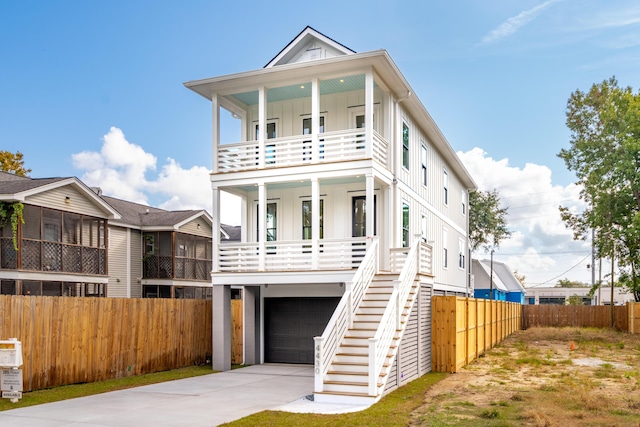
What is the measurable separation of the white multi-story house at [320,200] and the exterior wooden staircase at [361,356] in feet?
0.20

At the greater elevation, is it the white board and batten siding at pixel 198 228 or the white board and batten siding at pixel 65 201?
the white board and batten siding at pixel 65 201

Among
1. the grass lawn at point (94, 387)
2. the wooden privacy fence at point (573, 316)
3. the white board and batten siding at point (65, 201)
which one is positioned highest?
the white board and batten siding at point (65, 201)

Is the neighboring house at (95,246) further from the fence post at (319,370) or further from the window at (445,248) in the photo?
the fence post at (319,370)

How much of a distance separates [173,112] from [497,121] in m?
15.4

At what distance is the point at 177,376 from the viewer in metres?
15.3

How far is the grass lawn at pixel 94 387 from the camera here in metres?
11.1

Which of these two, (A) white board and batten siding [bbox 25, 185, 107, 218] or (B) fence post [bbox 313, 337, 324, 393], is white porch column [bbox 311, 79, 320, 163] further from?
(A) white board and batten siding [bbox 25, 185, 107, 218]

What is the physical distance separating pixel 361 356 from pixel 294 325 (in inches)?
274

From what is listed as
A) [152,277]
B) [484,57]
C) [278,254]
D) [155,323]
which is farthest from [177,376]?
[484,57]

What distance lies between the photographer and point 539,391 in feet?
40.2

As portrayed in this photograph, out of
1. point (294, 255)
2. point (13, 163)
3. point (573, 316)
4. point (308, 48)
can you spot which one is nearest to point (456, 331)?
point (294, 255)

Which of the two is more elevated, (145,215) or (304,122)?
(304,122)

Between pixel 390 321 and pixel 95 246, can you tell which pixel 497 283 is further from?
pixel 390 321

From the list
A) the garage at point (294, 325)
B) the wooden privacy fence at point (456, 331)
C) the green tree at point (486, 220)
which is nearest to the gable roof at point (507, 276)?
the green tree at point (486, 220)
